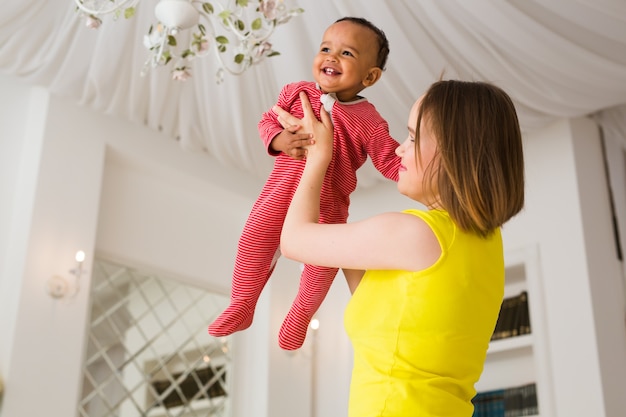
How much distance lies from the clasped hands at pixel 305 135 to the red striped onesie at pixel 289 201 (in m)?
0.04

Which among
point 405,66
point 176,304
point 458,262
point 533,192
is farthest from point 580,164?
point 458,262

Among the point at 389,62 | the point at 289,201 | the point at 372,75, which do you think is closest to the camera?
the point at 289,201

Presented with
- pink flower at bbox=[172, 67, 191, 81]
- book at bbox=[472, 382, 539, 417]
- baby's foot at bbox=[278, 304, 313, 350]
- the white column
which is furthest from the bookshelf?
baby's foot at bbox=[278, 304, 313, 350]

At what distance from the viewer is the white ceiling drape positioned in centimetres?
378

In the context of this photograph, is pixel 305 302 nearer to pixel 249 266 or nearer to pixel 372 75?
pixel 249 266

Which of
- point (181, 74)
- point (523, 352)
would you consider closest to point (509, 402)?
point (523, 352)

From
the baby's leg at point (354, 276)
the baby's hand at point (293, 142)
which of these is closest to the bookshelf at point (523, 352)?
the baby's leg at point (354, 276)

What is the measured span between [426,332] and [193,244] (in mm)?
Result: 4328

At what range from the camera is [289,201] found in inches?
64.9

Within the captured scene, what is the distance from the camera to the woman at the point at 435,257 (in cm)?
125

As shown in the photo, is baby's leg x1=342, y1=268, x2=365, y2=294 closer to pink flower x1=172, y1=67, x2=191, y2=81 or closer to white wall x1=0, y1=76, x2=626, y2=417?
pink flower x1=172, y1=67, x2=191, y2=81

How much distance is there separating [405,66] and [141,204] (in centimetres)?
212

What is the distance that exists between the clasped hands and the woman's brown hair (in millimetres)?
190

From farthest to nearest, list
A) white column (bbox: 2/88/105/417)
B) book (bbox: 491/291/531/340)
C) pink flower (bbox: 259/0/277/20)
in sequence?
book (bbox: 491/291/531/340), white column (bbox: 2/88/105/417), pink flower (bbox: 259/0/277/20)
